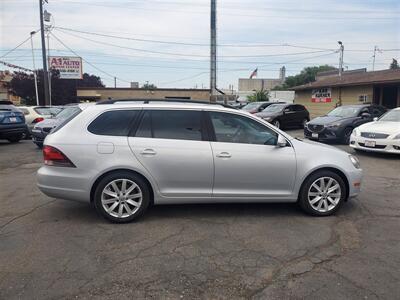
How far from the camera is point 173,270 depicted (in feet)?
12.1

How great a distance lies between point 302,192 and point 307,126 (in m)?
9.55

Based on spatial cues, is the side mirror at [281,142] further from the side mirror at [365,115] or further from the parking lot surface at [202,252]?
the side mirror at [365,115]

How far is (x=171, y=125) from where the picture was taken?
16.8 feet

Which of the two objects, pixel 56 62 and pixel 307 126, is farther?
pixel 56 62

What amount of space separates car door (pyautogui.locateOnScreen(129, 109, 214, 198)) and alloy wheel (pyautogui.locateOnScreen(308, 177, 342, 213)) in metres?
1.45

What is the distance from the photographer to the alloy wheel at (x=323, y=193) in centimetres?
530

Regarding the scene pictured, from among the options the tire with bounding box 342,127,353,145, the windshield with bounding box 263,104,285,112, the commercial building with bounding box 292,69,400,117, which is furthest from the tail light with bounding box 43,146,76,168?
the commercial building with bounding box 292,69,400,117

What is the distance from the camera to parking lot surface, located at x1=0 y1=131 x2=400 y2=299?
3357 millimetres

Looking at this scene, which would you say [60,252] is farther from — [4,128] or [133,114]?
[4,128]

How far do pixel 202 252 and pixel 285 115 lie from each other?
16543mm

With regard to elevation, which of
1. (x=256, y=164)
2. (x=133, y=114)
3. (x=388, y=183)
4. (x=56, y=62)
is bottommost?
(x=388, y=183)

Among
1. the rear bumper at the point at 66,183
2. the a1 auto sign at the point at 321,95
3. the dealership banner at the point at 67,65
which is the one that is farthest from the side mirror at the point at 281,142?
the dealership banner at the point at 67,65

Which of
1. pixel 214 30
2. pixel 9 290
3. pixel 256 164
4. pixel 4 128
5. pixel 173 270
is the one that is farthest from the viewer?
pixel 214 30

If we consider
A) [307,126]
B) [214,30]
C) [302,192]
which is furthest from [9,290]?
[214,30]
